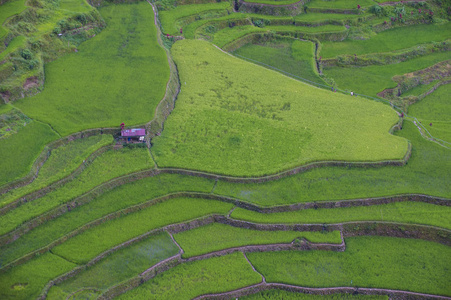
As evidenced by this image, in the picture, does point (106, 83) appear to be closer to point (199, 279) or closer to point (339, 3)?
point (199, 279)

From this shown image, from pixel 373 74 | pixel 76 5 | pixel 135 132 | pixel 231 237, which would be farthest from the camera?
pixel 76 5

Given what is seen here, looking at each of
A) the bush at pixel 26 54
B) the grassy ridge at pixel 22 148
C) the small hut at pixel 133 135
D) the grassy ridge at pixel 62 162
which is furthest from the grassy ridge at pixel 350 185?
the bush at pixel 26 54

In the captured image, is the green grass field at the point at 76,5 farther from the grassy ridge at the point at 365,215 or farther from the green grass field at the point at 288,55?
the grassy ridge at the point at 365,215

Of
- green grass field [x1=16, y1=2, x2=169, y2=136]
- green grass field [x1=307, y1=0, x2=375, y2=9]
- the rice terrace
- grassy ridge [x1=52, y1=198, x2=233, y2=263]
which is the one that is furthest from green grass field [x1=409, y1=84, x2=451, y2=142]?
green grass field [x1=16, y1=2, x2=169, y2=136]

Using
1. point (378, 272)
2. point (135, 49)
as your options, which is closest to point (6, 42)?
point (135, 49)

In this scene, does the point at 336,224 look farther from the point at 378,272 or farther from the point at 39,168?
the point at 39,168

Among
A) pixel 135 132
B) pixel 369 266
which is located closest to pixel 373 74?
pixel 369 266
